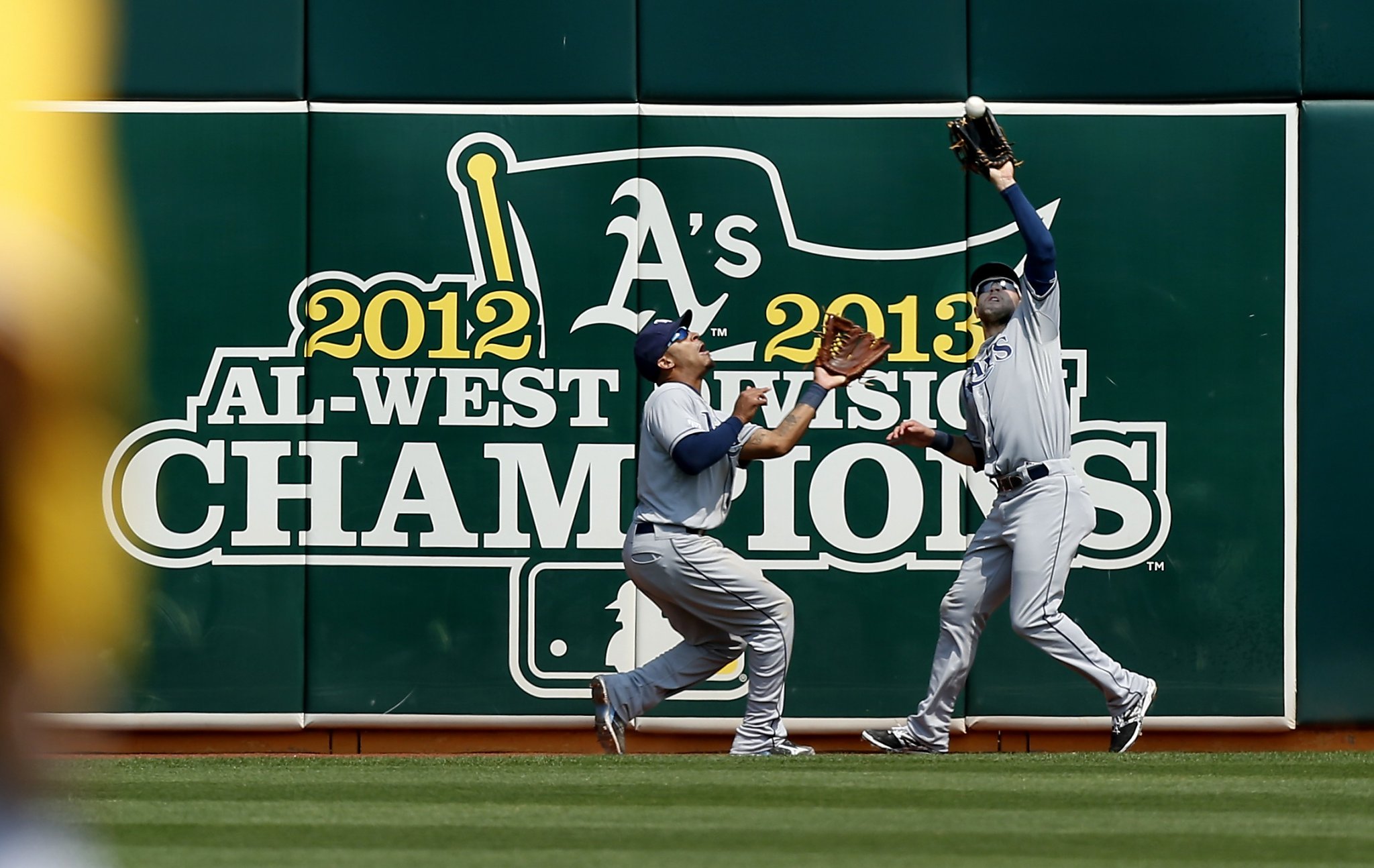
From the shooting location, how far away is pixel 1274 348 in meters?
8.23

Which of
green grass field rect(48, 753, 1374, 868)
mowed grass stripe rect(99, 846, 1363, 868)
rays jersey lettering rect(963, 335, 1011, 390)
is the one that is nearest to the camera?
mowed grass stripe rect(99, 846, 1363, 868)

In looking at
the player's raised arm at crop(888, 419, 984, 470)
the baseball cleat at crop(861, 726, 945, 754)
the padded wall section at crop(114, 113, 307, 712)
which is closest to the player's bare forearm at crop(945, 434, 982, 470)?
the player's raised arm at crop(888, 419, 984, 470)

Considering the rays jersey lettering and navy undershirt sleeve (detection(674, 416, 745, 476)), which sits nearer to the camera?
navy undershirt sleeve (detection(674, 416, 745, 476))

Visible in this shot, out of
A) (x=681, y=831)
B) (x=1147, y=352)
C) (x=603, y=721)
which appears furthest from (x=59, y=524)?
(x=1147, y=352)

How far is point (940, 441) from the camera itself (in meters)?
7.14

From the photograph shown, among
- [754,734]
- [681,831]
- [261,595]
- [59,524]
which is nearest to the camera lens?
[59,524]

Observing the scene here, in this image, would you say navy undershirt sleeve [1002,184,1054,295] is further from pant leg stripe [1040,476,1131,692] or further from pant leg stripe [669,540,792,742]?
pant leg stripe [669,540,792,742]

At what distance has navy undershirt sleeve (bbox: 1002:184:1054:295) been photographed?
6754mm

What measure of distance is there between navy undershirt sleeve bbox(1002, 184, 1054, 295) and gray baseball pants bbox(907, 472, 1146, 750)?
826mm

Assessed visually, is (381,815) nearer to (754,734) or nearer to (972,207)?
(754,734)

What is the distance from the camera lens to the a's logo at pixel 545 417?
821cm

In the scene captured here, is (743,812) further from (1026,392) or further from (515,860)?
(1026,392)

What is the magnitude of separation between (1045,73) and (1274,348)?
1667 mm

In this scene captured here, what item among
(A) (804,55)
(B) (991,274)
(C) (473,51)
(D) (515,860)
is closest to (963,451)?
(B) (991,274)
